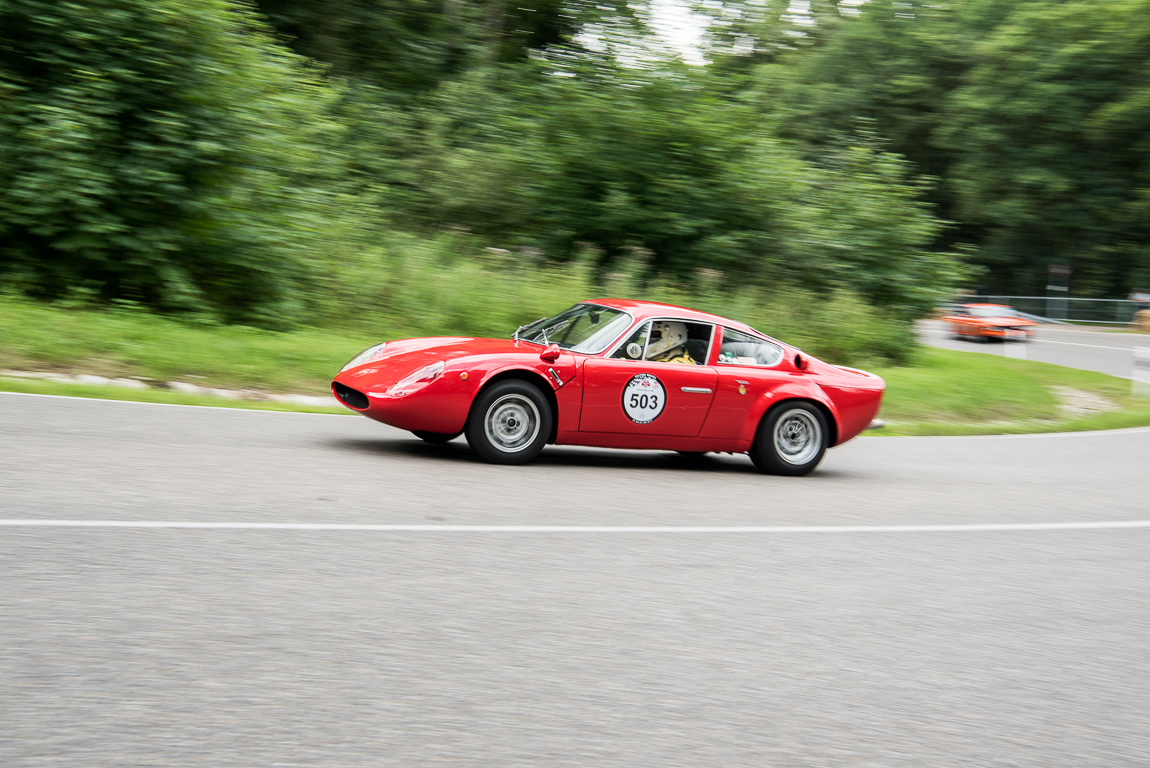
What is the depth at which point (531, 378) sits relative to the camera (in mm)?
8422

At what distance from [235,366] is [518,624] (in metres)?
8.30

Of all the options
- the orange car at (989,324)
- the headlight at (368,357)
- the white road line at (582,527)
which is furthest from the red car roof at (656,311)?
the orange car at (989,324)

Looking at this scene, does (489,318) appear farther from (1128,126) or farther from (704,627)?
(1128,126)

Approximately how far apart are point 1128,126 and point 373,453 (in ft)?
162

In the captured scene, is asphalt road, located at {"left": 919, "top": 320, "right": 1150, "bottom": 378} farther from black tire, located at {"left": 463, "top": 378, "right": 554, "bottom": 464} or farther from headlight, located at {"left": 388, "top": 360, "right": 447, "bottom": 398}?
headlight, located at {"left": 388, "top": 360, "right": 447, "bottom": 398}

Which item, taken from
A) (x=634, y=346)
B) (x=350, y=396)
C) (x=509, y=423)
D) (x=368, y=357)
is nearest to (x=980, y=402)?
(x=634, y=346)

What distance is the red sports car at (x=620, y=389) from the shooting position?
820cm

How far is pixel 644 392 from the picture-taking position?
8.76 meters

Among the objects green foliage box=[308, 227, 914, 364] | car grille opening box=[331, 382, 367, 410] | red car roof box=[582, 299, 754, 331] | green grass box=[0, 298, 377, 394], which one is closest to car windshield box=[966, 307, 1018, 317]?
green foliage box=[308, 227, 914, 364]

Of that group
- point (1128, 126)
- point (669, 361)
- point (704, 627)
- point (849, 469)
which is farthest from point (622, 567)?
point (1128, 126)

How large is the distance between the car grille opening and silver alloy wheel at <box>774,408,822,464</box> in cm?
365

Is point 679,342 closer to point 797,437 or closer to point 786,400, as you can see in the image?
point 786,400

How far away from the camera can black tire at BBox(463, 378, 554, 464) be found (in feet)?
27.1

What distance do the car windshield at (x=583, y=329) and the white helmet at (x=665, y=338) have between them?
0.26 meters
